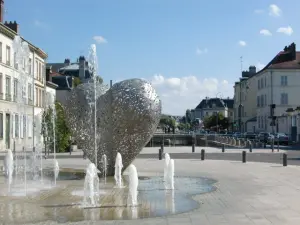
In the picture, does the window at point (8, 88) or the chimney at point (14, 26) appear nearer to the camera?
the window at point (8, 88)

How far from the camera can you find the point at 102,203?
36.8 ft

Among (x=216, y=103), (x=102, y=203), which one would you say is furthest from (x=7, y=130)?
(x=216, y=103)

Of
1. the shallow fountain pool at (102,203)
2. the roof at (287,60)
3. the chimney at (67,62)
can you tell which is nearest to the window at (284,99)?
the roof at (287,60)

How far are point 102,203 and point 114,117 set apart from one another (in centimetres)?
520

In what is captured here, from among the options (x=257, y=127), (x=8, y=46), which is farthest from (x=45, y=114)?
(x=257, y=127)

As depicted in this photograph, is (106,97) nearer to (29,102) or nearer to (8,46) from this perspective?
Result: (8,46)

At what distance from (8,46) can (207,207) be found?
38993 mm

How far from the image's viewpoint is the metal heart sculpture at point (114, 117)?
15.9 m

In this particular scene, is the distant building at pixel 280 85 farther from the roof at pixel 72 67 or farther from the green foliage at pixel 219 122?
the green foliage at pixel 219 122

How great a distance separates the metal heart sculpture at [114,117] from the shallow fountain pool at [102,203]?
136 cm

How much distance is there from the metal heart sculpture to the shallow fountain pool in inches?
53.6

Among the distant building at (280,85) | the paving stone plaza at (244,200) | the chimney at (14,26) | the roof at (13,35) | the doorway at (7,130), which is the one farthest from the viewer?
the distant building at (280,85)

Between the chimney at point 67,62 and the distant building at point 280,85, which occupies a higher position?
the chimney at point 67,62

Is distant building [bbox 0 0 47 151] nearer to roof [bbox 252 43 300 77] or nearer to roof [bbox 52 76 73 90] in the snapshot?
roof [bbox 52 76 73 90]
